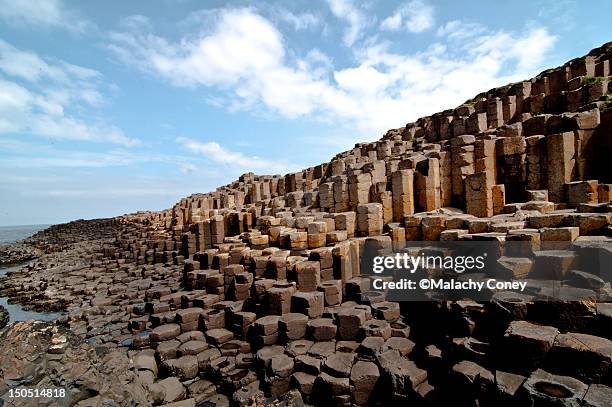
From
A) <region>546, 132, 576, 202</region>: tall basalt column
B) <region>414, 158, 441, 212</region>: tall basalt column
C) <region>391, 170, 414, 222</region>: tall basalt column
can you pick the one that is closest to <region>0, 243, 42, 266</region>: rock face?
<region>391, 170, 414, 222</region>: tall basalt column

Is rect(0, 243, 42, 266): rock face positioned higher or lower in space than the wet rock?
lower

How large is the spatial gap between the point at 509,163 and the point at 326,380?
10.3 m

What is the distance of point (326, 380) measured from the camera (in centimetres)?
642

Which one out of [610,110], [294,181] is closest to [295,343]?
[610,110]

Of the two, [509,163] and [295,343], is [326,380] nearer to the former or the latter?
[295,343]

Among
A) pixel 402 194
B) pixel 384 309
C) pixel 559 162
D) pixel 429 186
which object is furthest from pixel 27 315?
pixel 559 162

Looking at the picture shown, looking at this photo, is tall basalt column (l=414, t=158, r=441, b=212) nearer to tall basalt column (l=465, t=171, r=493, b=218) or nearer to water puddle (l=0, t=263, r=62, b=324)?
tall basalt column (l=465, t=171, r=493, b=218)

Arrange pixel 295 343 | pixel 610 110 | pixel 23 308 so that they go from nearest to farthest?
pixel 295 343 → pixel 610 110 → pixel 23 308

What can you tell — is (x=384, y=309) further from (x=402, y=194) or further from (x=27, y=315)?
(x=27, y=315)
